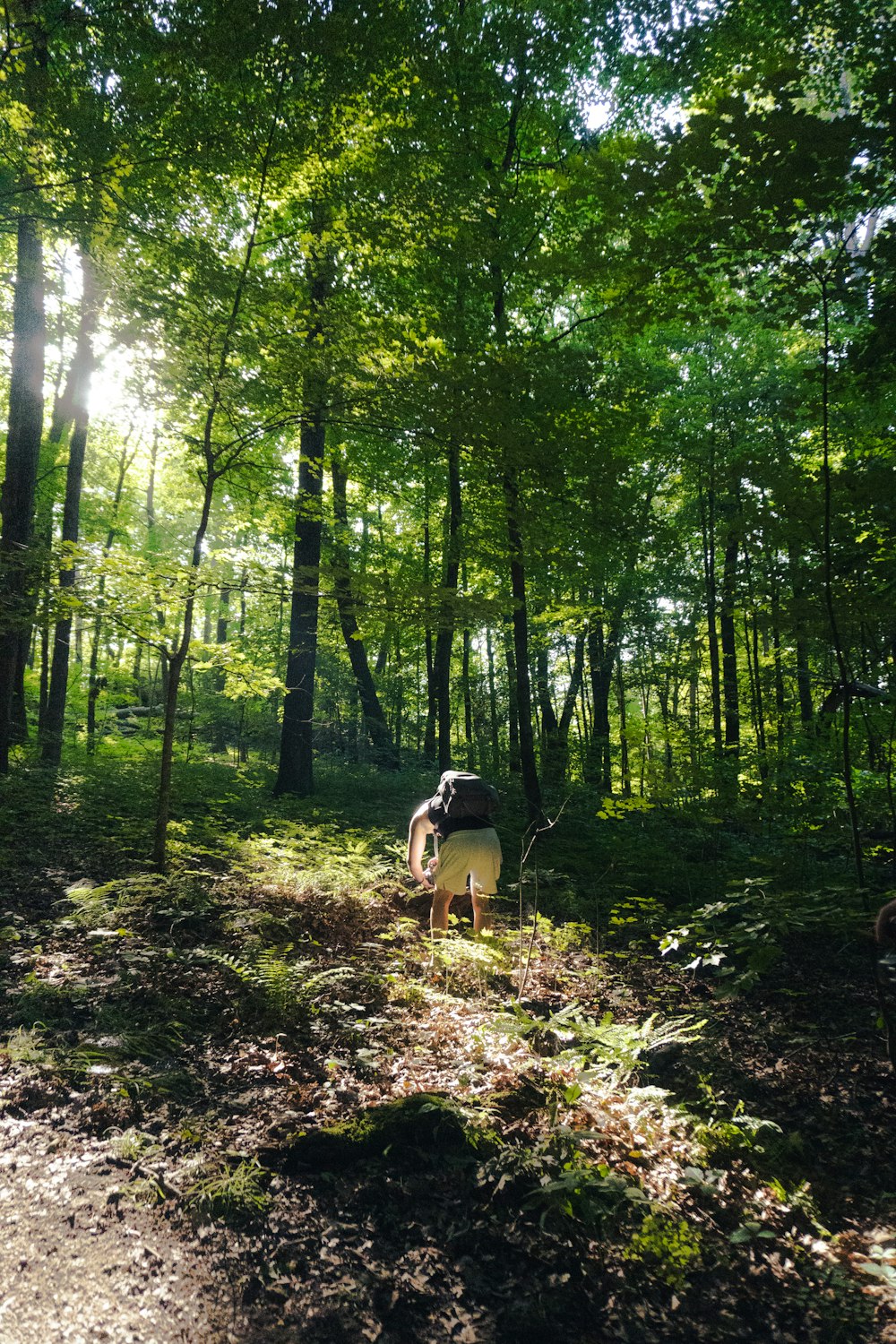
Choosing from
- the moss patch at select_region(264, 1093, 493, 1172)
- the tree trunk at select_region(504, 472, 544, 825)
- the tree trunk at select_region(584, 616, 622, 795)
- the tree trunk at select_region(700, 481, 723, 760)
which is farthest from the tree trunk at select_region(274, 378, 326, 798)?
the moss patch at select_region(264, 1093, 493, 1172)

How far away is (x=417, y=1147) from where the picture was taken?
2.84 metres

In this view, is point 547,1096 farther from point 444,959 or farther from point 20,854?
point 20,854

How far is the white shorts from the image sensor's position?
5.47m

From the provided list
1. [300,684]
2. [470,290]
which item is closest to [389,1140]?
[300,684]

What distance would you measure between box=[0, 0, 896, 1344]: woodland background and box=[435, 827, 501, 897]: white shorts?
1.98 ft

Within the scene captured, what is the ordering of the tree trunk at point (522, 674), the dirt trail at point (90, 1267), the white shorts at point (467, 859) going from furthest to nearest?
the tree trunk at point (522, 674)
the white shorts at point (467, 859)
the dirt trail at point (90, 1267)

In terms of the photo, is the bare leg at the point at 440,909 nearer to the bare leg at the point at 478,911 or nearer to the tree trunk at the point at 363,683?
the bare leg at the point at 478,911

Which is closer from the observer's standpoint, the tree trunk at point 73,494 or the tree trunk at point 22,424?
the tree trunk at point 22,424

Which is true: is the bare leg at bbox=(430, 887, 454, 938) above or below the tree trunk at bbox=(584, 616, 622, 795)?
below

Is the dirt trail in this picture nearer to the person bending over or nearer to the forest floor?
the forest floor

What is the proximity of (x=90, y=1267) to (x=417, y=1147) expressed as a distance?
54.2 inches

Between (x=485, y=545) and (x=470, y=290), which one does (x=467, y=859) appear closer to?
(x=485, y=545)

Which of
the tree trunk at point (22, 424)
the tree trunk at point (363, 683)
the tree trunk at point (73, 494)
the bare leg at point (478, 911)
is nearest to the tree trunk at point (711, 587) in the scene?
the tree trunk at point (363, 683)

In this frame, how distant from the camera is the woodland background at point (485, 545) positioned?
3361 mm
